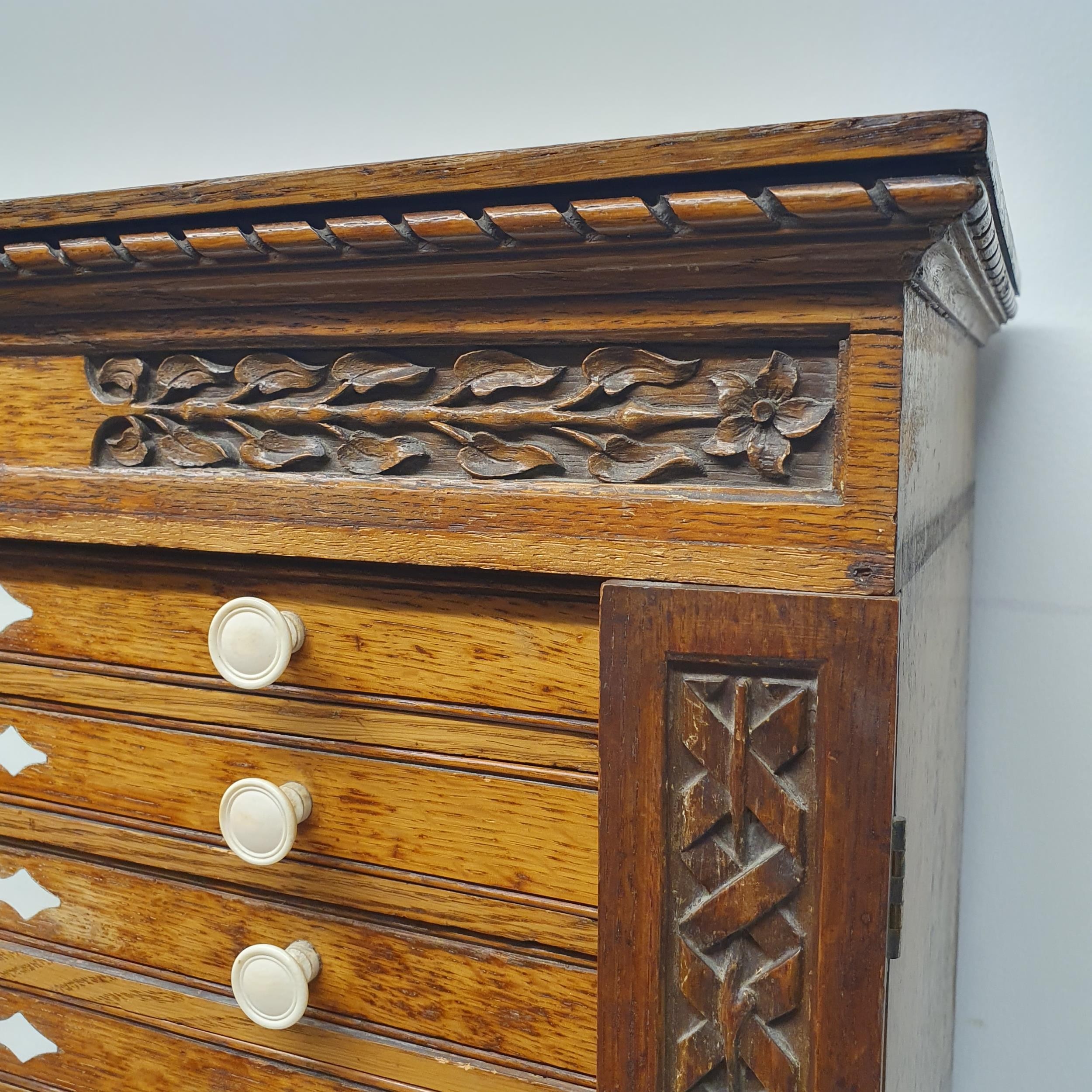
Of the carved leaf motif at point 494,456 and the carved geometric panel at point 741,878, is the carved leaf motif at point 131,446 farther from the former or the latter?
the carved geometric panel at point 741,878

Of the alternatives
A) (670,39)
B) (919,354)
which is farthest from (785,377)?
(670,39)

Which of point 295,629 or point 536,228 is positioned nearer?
point 536,228

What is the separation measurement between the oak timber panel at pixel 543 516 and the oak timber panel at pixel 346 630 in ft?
0.07

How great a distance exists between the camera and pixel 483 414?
0.56m

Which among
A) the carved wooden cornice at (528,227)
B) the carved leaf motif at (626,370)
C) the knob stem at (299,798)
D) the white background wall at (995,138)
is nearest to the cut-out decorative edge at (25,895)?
the knob stem at (299,798)

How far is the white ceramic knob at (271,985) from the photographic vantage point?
62 centimetres

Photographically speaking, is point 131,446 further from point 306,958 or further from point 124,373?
point 306,958

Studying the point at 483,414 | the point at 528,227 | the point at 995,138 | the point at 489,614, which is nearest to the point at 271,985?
the point at 489,614

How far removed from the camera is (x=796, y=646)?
484mm

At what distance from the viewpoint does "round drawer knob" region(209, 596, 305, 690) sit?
0.58 metres

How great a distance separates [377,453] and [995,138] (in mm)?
778

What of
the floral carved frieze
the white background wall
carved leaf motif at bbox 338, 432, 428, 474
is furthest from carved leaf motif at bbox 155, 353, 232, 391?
the white background wall

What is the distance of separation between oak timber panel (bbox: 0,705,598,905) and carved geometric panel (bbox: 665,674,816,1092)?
0.08m

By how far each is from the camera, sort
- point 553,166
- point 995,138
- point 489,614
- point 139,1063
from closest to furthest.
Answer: point 553,166 < point 489,614 < point 139,1063 < point 995,138
